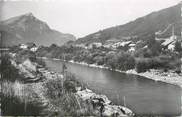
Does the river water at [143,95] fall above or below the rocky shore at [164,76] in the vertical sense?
below

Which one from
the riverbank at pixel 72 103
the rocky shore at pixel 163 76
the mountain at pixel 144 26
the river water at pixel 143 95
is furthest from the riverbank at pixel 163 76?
the mountain at pixel 144 26

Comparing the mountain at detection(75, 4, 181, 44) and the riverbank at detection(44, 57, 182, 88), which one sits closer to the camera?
the riverbank at detection(44, 57, 182, 88)

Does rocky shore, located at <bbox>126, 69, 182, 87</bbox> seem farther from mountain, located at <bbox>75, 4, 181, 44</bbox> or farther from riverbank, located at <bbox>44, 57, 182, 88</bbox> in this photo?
mountain, located at <bbox>75, 4, 181, 44</bbox>

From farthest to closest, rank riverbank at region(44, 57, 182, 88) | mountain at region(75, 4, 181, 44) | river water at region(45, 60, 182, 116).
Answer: mountain at region(75, 4, 181, 44) < riverbank at region(44, 57, 182, 88) < river water at region(45, 60, 182, 116)

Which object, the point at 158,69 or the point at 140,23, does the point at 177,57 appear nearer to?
the point at 158,69

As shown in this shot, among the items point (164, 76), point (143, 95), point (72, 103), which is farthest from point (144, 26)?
point (72, 103)


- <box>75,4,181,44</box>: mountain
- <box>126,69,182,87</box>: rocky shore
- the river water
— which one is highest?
<box>75,4,181,44</box>: mountain

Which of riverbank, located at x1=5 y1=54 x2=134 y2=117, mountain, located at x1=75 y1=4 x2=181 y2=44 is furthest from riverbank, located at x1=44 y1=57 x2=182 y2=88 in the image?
mountain, located at x1=75 y1=4 x2=181 y2=44

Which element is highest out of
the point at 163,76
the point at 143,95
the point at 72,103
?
the point at 163,76

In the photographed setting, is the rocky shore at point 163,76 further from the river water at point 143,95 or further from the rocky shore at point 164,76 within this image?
the river water at point 143,95

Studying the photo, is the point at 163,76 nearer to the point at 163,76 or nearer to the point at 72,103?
the point at 163,76

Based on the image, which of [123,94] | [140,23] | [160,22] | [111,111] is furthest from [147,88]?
[140,23]

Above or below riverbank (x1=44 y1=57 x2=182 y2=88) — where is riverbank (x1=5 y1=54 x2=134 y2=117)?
below

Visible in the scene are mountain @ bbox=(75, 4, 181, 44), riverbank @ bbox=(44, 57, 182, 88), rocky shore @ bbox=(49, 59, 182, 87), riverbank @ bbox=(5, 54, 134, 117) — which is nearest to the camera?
riverbank @ bbox=(5, 54, 134, 117)
